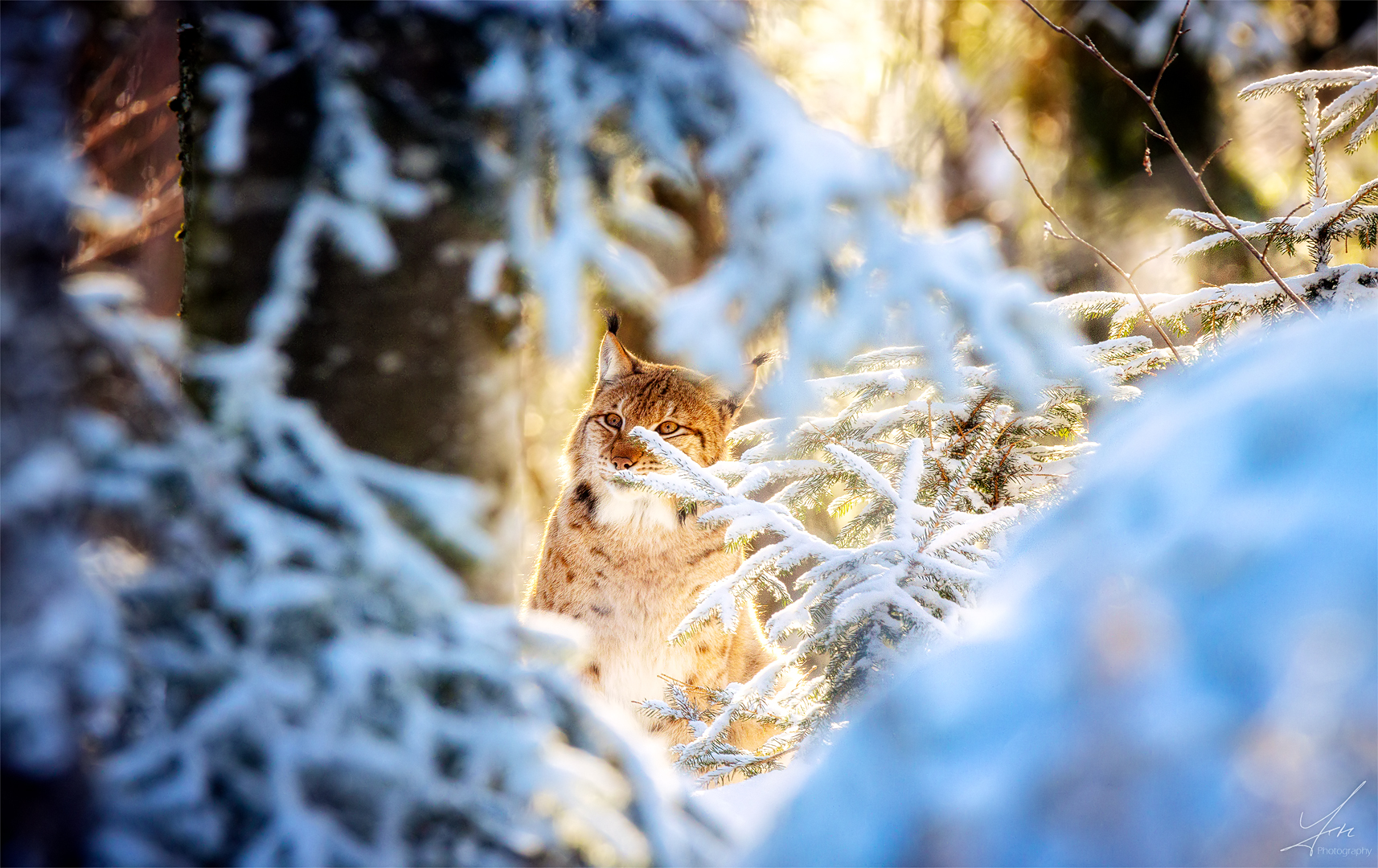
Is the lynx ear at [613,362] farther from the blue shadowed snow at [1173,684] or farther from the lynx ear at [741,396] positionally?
the blue shadowed snow at [1173,684]

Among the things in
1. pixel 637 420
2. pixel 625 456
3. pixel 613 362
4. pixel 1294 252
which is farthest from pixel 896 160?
pixel 613 362

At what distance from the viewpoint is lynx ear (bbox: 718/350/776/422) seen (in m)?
3.42

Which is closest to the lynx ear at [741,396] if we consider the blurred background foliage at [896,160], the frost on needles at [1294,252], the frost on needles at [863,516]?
the frost on needles at [863,516]

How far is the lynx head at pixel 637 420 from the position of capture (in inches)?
142

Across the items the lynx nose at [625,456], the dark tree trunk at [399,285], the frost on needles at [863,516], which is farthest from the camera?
the lynx nose at [625,456]

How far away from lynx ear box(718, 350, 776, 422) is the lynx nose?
0.58 meters

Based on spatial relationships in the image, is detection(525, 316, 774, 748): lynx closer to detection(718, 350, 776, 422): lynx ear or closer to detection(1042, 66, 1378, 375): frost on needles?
detection(718, 350, 776, 422): lynx ear

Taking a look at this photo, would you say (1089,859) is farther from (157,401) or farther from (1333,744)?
(157,401)

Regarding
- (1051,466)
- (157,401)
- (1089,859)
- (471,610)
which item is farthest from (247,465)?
(1051,466)

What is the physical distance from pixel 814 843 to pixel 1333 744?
585 mm

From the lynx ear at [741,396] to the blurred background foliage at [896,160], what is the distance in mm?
579

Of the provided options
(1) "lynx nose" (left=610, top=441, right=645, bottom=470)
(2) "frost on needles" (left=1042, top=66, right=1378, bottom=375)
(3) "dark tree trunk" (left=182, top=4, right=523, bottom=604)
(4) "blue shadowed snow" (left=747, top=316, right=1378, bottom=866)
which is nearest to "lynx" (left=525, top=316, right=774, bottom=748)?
(1) "lynx nose" (left=610, top=441, right=645, bottom=470)

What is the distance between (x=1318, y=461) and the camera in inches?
36.6

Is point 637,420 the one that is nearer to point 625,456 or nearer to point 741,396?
point 625,456
